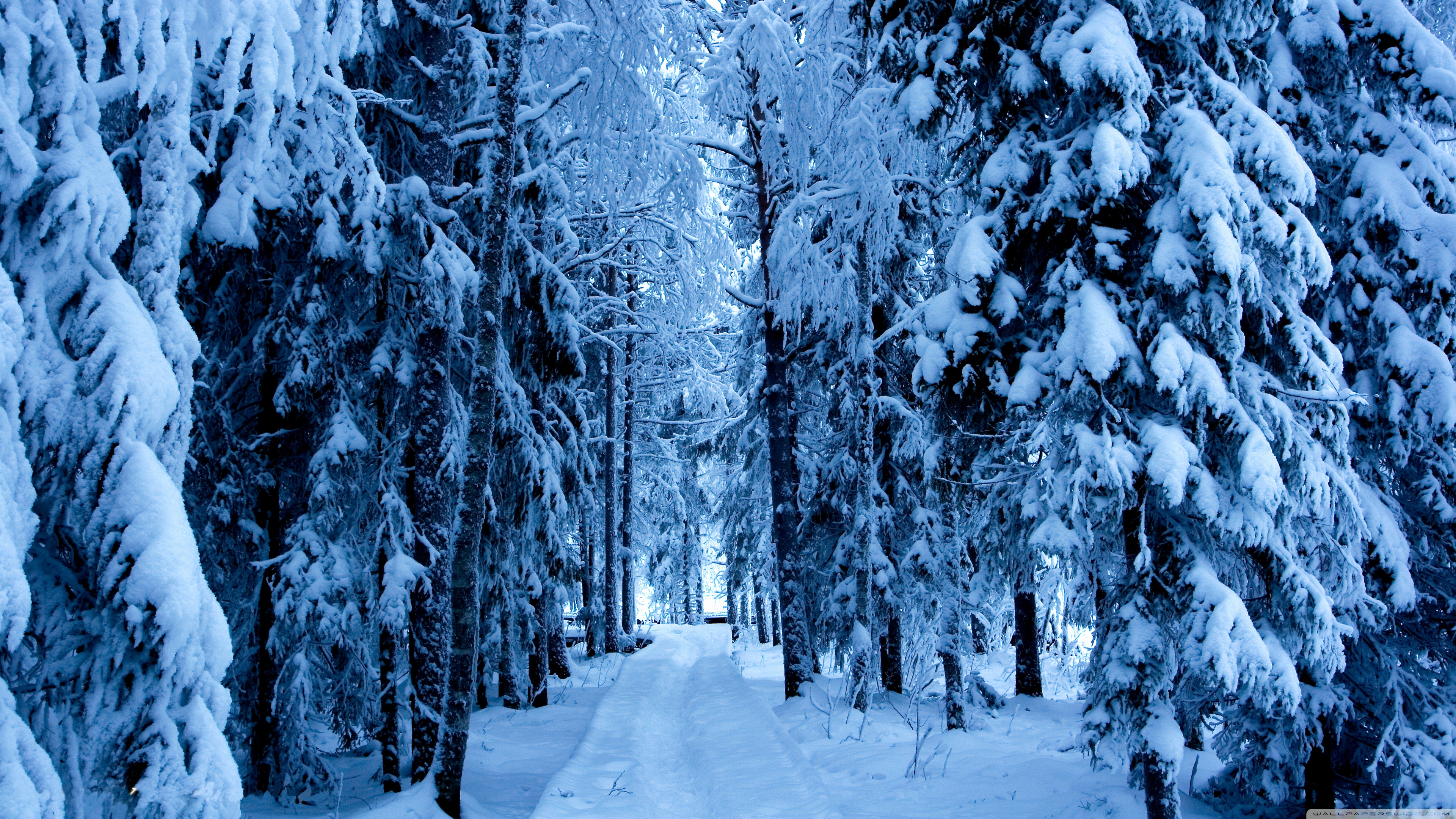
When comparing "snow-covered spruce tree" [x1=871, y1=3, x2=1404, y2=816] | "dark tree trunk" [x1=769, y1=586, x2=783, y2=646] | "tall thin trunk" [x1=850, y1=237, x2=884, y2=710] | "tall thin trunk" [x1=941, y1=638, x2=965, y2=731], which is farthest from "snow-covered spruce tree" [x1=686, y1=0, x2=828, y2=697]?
"dark tree trunk" [x1=769, y1=586, x2=783, y2=646]

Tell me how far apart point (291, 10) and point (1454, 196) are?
9190 millimetres

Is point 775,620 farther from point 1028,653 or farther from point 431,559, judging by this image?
point 431,559

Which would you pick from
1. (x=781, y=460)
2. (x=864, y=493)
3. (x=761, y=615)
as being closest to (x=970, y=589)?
(x=864, y=493)

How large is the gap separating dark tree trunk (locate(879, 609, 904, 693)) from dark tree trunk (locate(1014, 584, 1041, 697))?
6.83 ft

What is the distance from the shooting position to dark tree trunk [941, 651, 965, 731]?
10516 millimetres

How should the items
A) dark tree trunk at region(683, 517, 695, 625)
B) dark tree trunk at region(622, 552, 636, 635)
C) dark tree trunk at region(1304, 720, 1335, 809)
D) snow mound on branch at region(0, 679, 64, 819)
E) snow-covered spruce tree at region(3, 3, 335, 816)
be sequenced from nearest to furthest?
snow mound on branch at region(0, 679, 64, 819) < snow-covered spruce tree at region(3, 3, 335, 816) < dark tree trunk at region(1304, 720, 1335, 809) < dark tree trunk at region(622, 552, 636, 635) < dark tree trunk at region(683, 517, 695, 625)

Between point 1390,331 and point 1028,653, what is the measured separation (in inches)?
344

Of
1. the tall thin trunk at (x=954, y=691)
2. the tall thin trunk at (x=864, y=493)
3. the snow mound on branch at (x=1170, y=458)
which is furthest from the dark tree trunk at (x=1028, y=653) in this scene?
the snow mound on branch at (x=1170, y=458)

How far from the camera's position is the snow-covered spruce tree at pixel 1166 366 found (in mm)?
5465

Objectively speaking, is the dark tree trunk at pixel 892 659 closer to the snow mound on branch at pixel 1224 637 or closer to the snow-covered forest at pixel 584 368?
the snow-covered forest at pixel 584 368

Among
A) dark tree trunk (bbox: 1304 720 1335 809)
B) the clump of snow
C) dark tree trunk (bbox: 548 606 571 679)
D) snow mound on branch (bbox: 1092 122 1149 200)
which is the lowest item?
dark tree trunk (bbox: 548 606 571 679)

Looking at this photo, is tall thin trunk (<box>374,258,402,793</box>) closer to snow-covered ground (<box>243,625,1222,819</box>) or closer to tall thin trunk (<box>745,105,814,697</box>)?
snow-covered ground (<box>243,625,1222,819</box>)

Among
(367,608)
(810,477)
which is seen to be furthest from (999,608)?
(367,608)

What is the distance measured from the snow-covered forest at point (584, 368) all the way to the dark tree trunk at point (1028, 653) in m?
1.87
